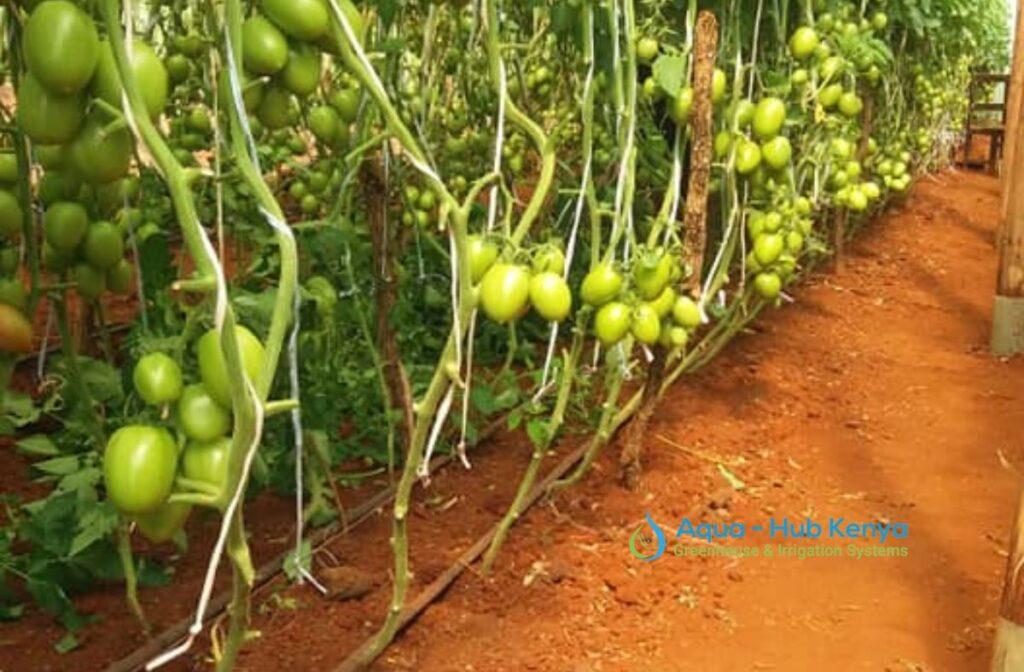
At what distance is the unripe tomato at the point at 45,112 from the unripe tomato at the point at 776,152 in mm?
1858

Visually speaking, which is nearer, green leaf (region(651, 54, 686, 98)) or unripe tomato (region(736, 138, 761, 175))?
green leaf (region(651, 54, 686, 98))

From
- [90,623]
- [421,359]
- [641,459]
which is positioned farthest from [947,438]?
[90,623]

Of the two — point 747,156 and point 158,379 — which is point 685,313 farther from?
point 158,379

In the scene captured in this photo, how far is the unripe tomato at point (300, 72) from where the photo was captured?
960mm

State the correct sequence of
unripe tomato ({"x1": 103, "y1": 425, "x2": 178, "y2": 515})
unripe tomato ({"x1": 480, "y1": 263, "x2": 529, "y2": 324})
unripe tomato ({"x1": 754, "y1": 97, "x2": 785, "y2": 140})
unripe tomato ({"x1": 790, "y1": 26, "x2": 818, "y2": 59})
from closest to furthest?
unripe tomato ({"x1": 103, "y1": 425, "x2": 178, "y2": 515})
unripe tomato ({"x1": 480, "y1": 263, "x2": 529, "y2": 324})
unripe tomato ({"x1": 754, "y1": 97, "x2": 785, "y2": 140})
unripe tomato ({"x1": 790, "y1": 26, "x2": 818, "y2": 59})

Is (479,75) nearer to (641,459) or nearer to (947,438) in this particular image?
(641,459)

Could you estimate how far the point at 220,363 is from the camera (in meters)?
0.89

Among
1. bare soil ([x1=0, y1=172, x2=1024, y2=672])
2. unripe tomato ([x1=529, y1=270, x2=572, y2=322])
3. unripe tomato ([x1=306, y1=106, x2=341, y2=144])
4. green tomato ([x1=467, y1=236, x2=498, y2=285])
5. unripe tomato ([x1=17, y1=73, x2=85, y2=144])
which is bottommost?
bare soil ([x1=0, y1=172, x2=1024, y2=672])

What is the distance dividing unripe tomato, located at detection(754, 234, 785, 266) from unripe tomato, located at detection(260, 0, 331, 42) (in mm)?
1816

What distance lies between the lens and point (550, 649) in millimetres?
1871

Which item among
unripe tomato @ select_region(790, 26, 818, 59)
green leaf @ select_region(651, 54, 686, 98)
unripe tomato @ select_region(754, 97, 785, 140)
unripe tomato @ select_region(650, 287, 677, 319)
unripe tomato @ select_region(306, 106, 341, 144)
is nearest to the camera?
unripe tomato @ select_region(306, 106, 341, 144)

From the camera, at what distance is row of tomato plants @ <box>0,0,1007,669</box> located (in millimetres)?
907

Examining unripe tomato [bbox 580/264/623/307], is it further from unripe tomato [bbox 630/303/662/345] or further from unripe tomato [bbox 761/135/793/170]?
unripe tomato [bbox 761/135/793/170]

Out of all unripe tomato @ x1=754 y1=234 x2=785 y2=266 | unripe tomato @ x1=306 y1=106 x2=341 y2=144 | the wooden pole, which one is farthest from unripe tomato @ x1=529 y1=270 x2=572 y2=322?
the wooden pole
